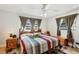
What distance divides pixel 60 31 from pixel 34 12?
20.5 inches

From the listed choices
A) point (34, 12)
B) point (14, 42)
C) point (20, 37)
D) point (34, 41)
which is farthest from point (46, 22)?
point (14, 42)

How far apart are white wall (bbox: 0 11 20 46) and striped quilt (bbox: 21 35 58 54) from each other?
22cm

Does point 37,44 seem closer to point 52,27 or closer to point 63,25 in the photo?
point 52,27

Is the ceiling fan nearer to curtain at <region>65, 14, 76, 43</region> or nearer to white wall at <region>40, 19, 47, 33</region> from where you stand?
white wall at <region>40, 19, 47, 33</region>

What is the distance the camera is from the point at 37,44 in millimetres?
1800

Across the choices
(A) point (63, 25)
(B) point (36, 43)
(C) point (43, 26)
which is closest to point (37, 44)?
(B) point (36, 43)

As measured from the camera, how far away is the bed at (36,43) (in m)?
1.77

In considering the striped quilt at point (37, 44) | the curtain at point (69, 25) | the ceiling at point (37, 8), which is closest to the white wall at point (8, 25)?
the ceiling at point (37, 8)

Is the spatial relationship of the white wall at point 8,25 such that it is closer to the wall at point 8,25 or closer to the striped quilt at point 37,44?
the wall at point 8,25

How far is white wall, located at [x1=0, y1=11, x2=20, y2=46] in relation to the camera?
1.80 meters

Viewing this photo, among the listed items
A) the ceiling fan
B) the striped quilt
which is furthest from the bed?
the ceiling fan

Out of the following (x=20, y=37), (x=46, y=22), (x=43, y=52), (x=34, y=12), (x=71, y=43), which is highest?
(x=34, y=12)

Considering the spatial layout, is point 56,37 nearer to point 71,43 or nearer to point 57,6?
point 71,43

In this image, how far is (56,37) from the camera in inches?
73.4
